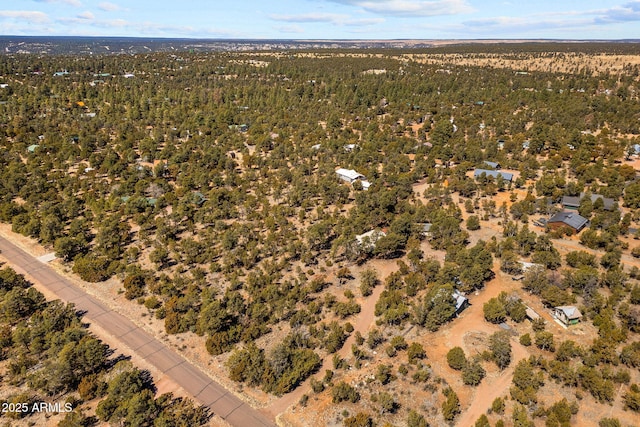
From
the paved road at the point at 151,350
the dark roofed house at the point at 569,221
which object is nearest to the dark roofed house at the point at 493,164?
the dark roofed house at the point at 569,221

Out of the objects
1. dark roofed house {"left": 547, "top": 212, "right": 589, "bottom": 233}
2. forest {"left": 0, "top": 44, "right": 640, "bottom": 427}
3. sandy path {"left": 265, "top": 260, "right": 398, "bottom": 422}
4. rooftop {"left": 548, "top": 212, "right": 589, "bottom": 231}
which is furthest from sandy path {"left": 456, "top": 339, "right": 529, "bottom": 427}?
rooftop {"left": 548, "top": 212, "right": 589, "bottom": 231}

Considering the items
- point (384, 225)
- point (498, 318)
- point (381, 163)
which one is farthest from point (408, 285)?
point (381, 163)

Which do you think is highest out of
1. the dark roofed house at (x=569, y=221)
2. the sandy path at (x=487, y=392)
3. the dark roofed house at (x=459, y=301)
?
the dark roofed house at (x=569, y=221)

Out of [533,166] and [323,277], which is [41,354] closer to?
[323,277]

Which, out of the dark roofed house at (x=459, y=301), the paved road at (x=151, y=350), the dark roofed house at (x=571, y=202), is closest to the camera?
the paved road at (x=151, y=350)

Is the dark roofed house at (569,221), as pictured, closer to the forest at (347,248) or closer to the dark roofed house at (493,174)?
the forest at (347,248)

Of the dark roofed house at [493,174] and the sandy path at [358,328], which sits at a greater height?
the dark roofed house at [493,174]

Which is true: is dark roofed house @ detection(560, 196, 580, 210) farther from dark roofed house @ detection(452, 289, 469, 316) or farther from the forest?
dark roofed house @ detection(452, 289, 469, 316)
